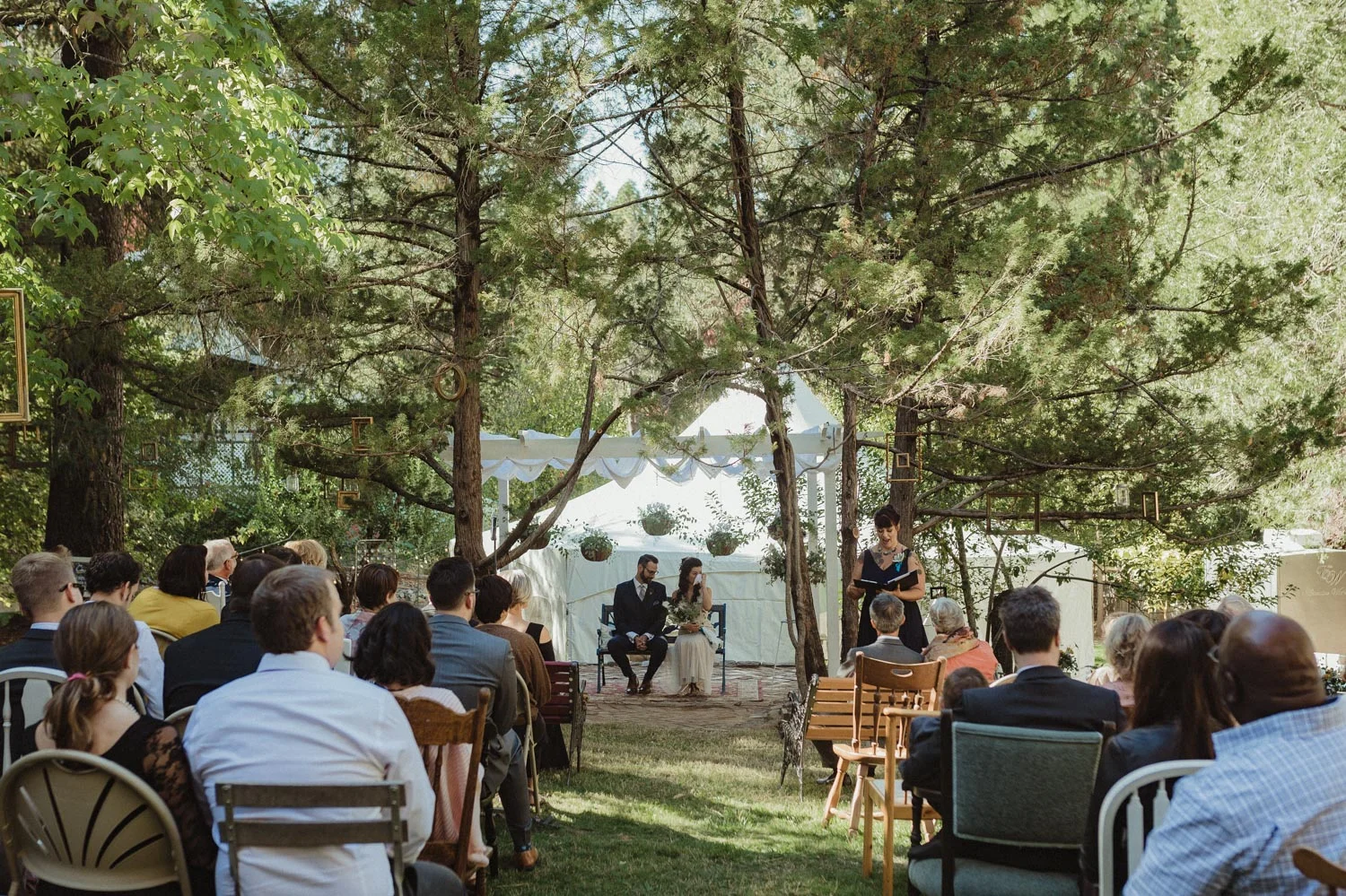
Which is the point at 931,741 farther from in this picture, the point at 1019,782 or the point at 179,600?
the point at 179,600

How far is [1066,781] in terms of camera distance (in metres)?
3.68

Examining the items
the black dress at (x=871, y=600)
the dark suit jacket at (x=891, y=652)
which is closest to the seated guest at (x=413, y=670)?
the dark suit jacket at (x=891, y=652)

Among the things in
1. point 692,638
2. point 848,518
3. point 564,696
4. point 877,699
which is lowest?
point 692,638

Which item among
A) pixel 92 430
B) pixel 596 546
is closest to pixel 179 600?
pixel 92 430

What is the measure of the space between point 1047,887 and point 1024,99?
23.9 ft

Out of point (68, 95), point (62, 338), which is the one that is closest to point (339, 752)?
point (68, 95)

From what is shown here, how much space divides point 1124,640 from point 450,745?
2.43 metres

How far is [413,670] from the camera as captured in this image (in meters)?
3.97

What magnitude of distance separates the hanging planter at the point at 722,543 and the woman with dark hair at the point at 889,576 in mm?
6336

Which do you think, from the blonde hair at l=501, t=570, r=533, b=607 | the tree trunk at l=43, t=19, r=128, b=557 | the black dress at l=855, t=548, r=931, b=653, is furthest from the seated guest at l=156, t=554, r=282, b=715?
the tree trunk at l=43, t=19, r=128, b=557

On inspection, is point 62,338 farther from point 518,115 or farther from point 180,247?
point 518,115

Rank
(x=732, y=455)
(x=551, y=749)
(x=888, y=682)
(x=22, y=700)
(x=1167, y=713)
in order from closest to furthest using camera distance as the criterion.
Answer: (x=1167, y=713) < (x=22, y=700) < (x=888, y=682) < (x=551, y=749) < (x=732, y=455)

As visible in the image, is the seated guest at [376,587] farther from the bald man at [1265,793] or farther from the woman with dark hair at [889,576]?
the bald man at [1265,793]

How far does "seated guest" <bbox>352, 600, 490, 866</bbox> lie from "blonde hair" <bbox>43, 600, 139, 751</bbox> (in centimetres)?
100
